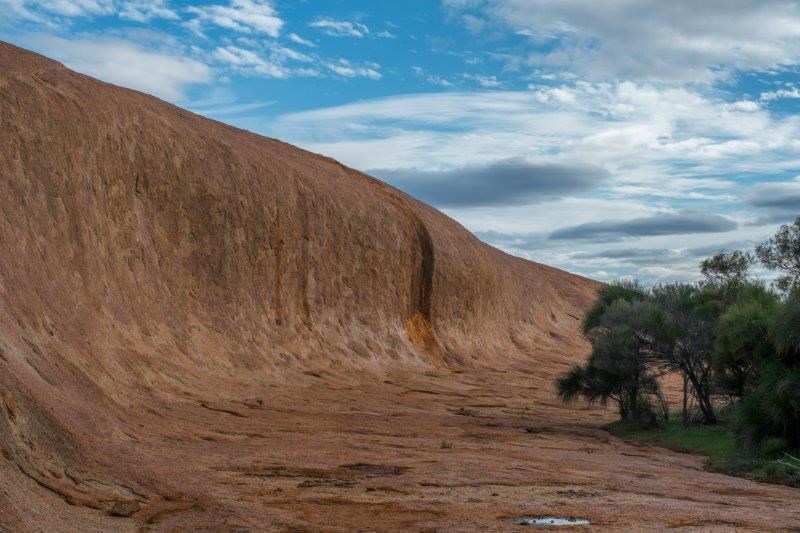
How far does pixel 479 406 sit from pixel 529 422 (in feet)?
11.9

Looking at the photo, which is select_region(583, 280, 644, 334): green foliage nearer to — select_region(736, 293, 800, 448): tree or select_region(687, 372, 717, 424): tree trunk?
select_region(687, 372, 717, 424): tree trunk

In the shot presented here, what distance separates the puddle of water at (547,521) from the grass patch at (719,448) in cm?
596

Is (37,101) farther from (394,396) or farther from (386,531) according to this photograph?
(386,531)

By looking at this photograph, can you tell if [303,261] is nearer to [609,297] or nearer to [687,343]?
[609,297]

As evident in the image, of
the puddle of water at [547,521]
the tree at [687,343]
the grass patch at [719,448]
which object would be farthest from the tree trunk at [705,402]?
the puddle of water at [547,521]

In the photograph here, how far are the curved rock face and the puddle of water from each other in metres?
4.87

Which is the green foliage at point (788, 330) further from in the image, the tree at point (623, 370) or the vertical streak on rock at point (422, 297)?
the vertical streak on rock at point (422, 297)

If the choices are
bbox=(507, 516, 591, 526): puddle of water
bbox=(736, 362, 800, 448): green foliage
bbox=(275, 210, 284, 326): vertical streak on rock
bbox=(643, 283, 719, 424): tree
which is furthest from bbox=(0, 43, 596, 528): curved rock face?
bbox=(736, 362, 800, 448): green foliage

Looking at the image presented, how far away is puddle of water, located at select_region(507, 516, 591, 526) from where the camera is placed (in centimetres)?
1151

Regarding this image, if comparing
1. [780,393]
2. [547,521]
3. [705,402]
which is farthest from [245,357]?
[547,521]

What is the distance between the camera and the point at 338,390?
94.0 ft

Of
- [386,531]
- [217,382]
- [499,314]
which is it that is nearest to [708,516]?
[386,531]

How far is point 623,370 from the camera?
81.6 ft

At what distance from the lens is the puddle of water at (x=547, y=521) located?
11508 millimetres
